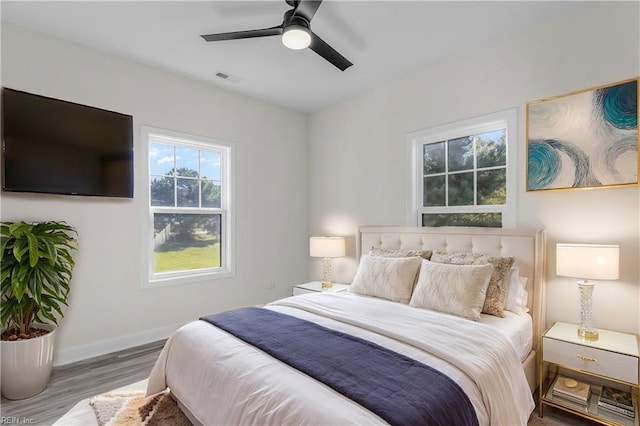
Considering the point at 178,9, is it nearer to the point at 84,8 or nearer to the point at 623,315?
the point at 84,8

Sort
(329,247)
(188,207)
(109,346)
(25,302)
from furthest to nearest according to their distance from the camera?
(329,247), (188,207), (109,346), (25,302)

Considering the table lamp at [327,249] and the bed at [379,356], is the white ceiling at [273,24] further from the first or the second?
the table lamp at [327,249]

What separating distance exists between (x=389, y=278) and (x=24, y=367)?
2.82 m

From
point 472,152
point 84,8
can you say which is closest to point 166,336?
point 84,8

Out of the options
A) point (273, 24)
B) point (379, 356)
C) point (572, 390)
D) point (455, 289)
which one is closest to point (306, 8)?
point (273, 24)

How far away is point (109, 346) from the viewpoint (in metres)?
3.09

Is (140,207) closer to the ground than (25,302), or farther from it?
farther from it

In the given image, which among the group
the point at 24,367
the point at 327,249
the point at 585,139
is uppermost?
the point at 585,139

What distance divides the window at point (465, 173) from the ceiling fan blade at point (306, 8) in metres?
1.90

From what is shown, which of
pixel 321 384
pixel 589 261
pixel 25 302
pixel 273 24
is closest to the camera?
pixel 321 384

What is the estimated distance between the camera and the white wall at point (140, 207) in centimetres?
280

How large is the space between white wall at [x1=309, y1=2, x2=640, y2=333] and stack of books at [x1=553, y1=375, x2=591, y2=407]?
46cm

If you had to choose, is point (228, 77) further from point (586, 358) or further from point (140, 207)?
point (586, 358)

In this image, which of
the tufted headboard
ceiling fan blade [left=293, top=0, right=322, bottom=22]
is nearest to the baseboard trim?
the tufted headboard
